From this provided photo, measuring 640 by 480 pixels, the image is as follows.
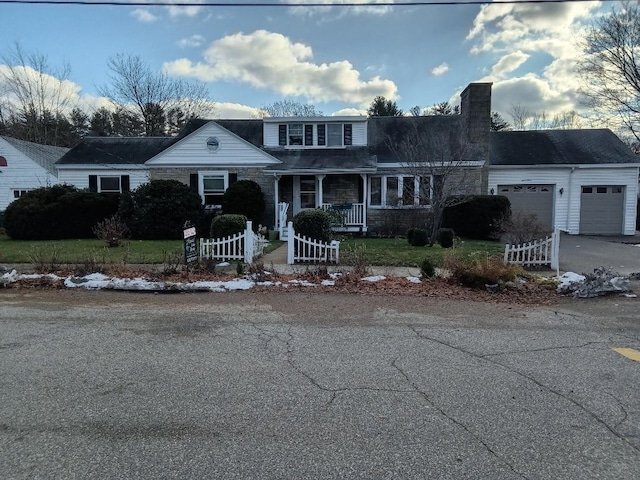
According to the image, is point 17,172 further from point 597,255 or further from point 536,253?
point 597,255

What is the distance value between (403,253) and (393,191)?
7.84m

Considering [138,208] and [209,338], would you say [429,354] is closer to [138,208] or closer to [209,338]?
[209,338]

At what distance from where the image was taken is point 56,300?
7629 mm

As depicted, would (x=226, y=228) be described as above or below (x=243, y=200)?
below

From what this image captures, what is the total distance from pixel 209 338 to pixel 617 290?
7.15 m

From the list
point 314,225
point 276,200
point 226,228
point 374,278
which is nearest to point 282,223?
point 276,200

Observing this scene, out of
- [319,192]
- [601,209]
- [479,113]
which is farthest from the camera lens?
[601,209]

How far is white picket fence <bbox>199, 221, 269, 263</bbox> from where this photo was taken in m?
11.3

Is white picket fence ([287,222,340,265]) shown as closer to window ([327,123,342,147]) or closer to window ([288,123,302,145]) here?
window ([327,123,342,147])

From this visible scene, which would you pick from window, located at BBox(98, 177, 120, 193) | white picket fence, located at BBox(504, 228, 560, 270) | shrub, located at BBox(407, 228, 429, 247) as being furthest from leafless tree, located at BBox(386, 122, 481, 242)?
window, located at BBox(98, 177, 120, 193)

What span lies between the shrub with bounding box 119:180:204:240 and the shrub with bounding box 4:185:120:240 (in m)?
1.52

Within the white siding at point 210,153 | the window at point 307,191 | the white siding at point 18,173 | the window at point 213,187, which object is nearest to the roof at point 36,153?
the white siding at point 18,173

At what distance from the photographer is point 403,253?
1288cm

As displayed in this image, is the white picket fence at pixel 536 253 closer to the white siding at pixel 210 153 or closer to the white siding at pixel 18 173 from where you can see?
the white siding at pixel 210 153
